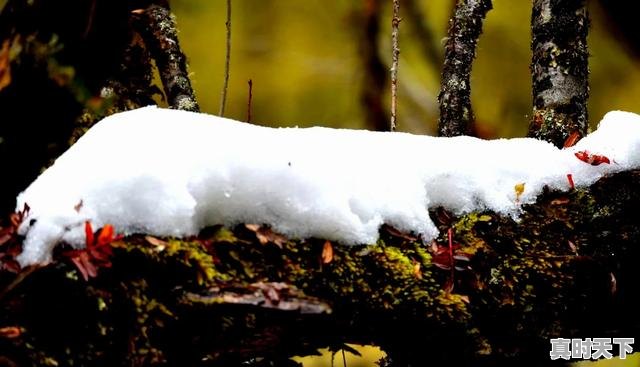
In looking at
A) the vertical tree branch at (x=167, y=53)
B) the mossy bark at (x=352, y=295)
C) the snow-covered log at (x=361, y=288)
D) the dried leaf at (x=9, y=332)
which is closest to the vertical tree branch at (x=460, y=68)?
the snow-covered log at (x=361, y=288)

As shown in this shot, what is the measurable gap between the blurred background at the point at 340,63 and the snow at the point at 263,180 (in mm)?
2422

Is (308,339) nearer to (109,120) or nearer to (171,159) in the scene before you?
(171,159)

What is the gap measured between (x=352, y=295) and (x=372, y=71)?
8.68ft

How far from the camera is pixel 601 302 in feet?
5.21

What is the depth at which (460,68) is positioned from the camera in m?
2.32

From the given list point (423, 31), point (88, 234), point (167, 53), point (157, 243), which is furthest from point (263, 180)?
point (423, 31)

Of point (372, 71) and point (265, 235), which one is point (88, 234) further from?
point (372, 71)

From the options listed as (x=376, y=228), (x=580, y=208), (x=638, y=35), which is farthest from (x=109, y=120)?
(x=638, y=35)

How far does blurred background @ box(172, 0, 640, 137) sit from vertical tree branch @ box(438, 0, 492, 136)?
1.58 metres

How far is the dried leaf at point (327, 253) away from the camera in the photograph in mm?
1284

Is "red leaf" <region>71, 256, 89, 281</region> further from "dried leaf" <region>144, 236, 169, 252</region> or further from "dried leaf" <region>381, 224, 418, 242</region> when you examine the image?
"dried leaf" <region>381, 224, 418, 242</region>

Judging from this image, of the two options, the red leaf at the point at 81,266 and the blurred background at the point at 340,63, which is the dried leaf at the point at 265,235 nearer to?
the red leaf at the point at 81,266

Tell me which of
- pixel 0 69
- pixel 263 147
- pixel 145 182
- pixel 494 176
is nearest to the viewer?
pixel 0 69

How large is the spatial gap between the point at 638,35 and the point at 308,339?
358 centimetres
